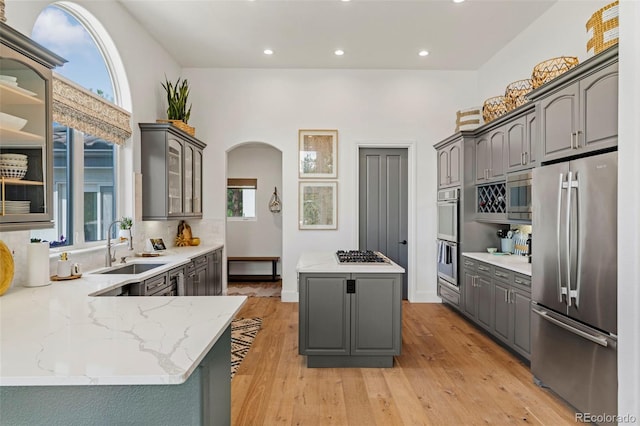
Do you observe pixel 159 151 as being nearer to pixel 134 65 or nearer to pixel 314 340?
pixel 134 65

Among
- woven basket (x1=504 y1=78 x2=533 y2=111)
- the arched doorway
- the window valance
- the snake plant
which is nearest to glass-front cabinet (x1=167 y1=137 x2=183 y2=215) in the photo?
the snake plant

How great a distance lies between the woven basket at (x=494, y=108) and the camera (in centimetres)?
416

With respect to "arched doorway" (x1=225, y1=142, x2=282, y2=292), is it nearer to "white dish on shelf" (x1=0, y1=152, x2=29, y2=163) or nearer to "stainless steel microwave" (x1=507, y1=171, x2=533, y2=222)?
"stainless steel microwave" (x1=507, y1=171, x2=533, y2=222)

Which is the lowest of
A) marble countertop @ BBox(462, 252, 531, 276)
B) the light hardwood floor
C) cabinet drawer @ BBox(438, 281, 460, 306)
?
the light hardwood floor

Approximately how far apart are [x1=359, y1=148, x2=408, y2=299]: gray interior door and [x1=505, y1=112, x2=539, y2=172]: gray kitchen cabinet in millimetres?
1920

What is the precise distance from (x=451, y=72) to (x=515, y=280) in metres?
3.56

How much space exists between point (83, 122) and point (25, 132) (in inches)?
45.8

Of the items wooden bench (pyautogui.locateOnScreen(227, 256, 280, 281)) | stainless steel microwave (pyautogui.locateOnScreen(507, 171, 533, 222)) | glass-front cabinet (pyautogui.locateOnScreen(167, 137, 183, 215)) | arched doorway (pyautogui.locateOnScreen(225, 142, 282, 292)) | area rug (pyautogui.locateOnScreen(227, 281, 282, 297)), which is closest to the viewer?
stainless steel microwave (pyautogui.locateOnScreen(507, 171, 533, 222))

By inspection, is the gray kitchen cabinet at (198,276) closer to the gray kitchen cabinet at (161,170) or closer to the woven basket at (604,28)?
the gray kitchen cabinet at (161,170)

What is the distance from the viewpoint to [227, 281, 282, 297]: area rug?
19.0 feet

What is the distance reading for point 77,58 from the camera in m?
3.13

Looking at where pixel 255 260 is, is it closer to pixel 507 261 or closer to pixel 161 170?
pixel 161 170

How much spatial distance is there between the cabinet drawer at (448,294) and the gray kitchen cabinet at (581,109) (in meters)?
2.32

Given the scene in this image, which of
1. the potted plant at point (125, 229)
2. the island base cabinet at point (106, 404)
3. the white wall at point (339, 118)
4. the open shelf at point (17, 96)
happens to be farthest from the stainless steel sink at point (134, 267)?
the island base cabinet at point (106, 404)
